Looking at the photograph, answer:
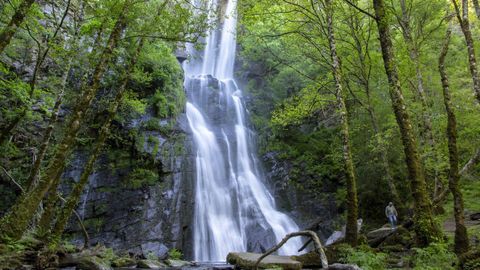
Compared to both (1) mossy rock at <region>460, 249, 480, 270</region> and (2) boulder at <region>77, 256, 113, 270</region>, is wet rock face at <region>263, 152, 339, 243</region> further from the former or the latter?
(1) mossy rock at <region>460, 249, 480, 270</region>

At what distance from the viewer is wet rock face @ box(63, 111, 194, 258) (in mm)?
16188

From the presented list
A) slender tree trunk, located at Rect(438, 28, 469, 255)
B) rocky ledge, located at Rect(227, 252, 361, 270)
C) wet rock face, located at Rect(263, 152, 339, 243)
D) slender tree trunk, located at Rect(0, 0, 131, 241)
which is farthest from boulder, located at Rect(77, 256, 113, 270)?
wet rock face, located at Rect(263, 152, 339, 243)

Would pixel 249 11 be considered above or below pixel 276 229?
above

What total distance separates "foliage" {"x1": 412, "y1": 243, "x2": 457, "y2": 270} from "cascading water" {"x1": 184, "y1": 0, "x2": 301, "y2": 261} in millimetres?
10038

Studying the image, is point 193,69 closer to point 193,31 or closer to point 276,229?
point 276,229

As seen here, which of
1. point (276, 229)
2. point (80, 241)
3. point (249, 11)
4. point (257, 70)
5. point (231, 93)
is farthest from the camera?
point (257, 70)

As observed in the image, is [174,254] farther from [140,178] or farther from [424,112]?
[424,112]

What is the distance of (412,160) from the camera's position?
7.18 metres

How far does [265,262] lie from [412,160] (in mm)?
4646

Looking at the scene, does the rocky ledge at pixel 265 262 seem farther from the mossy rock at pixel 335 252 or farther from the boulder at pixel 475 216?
the boulder at pixel 475 216

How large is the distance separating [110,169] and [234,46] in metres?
21.8

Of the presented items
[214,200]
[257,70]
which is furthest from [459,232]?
[257,70]

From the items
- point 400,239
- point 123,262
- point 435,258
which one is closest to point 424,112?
point 400,239

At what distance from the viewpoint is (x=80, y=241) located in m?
15.7
